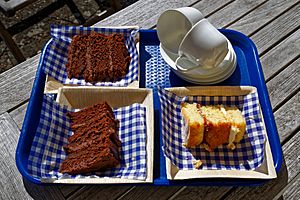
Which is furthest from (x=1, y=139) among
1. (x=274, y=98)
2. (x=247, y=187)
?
(x=274, y=98)

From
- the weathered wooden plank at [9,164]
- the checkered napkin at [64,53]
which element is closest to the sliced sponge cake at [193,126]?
the checkered napkin at [64,53]

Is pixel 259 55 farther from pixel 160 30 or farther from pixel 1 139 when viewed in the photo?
pixel 1 139

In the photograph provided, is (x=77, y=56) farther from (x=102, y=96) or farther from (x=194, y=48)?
(x=194, y=48)

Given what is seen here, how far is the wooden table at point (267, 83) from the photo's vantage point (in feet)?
3.29

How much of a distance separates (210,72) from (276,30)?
1.39ft

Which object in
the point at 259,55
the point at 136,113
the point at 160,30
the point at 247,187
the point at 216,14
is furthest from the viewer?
the point at 216,14

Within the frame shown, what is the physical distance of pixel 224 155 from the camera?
41.4 inches

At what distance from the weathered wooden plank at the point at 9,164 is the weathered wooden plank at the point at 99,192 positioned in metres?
0.14

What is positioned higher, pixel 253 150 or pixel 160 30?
pixel 160 30

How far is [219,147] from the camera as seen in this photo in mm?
1066

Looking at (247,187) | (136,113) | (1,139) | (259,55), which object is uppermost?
(1,139)

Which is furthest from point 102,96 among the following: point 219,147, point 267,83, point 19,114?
point 267,83

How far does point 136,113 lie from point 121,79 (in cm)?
17

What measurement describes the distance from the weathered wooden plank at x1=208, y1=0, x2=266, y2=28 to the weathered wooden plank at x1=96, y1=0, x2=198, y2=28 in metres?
0.13
